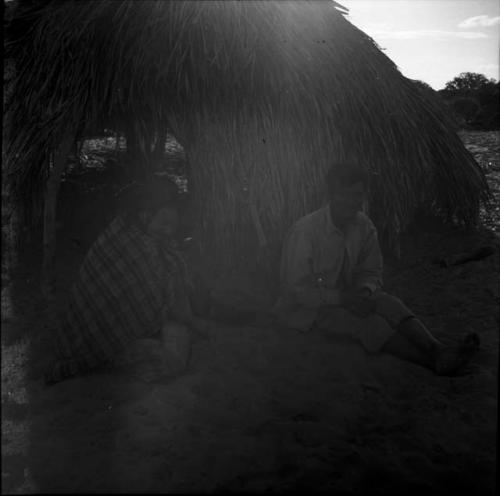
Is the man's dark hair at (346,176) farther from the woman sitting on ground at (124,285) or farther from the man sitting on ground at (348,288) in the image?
the woman sitting on ground at (124,285)

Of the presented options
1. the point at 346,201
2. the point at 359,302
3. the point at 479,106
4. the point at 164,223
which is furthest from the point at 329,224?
the point at 479,106

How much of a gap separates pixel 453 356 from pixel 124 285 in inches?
78.9

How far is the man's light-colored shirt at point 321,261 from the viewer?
3627mm

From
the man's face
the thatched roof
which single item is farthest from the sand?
the thatched roof

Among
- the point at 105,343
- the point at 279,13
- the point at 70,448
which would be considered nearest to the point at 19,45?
the point at 279,13

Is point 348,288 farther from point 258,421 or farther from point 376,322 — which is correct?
point 258,421

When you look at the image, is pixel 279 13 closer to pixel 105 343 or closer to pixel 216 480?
pixel 105 343

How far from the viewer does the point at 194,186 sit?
4816 millimetres

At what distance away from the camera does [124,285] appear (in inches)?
128

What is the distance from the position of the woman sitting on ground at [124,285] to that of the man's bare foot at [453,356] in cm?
168

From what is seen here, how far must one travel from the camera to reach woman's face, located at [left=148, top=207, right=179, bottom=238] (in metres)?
3.22

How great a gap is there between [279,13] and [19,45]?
2.40 m

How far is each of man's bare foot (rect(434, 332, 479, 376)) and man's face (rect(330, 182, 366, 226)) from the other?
3.45 feet

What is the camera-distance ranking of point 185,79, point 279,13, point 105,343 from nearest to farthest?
point 105,343 → point 185,79 → point 279,13
